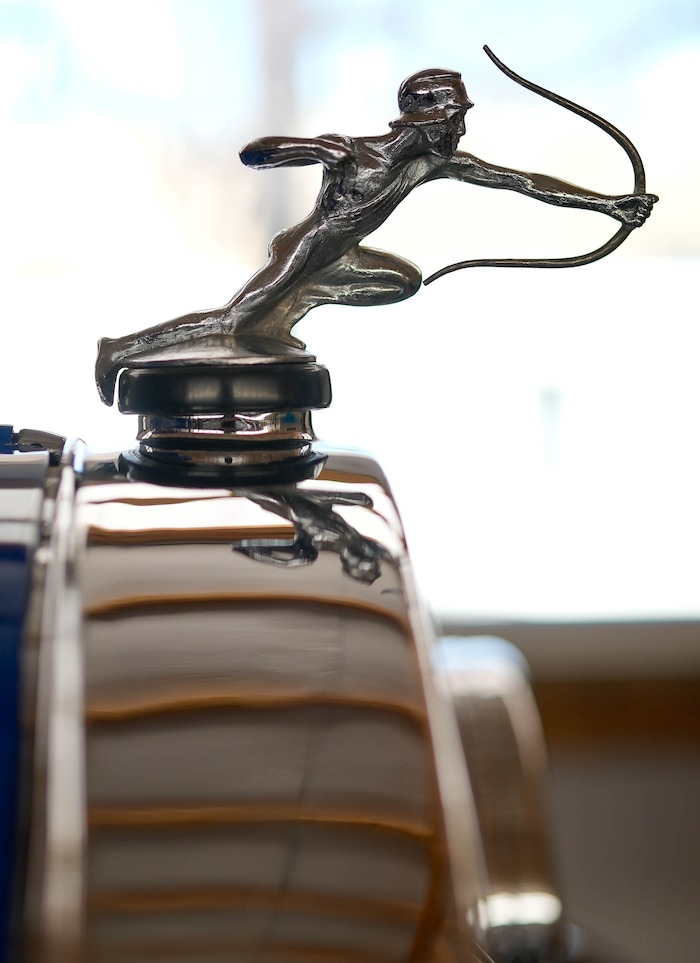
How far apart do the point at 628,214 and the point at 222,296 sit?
60.6 inches

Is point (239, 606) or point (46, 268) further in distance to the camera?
point (46, 268)

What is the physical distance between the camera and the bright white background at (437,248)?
175cm

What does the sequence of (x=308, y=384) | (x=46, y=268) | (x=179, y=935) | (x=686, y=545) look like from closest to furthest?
(x=179, y=935) → (x=308, y=384) → (x=46, y=268) → (x=686, y=545)

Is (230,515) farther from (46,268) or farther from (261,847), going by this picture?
(46,268)

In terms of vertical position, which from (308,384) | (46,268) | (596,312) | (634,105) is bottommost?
(308,384)

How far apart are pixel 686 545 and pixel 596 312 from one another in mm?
458

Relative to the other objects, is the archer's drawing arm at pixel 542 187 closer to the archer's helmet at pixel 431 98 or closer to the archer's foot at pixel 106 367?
the archer's helmet at pixel 431 98

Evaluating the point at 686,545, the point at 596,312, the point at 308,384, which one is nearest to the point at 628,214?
the point at 308,384

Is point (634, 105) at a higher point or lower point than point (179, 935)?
higher

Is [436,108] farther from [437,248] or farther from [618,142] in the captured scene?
[437,248]

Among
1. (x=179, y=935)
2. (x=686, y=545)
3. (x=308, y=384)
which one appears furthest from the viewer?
(x=686, y=545)

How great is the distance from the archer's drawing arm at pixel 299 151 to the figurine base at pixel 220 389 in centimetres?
7

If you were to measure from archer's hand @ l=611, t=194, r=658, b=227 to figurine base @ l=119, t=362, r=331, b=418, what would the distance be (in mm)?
126

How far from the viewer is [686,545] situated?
1943 mm
